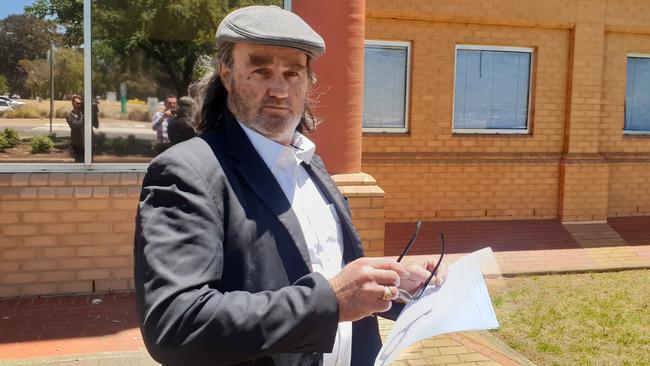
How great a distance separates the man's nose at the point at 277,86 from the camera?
167 centimetres

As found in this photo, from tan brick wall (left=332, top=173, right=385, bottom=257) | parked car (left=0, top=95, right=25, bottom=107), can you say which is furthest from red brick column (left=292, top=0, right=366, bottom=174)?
parked car (left=0, top=95, right=25, bottom=107)

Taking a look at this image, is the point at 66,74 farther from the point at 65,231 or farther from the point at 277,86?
the point at 277,86

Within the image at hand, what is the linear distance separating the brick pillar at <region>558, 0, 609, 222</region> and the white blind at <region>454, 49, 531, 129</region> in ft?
2.23

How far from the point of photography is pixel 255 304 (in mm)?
1310

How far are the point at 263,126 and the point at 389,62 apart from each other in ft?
22.9

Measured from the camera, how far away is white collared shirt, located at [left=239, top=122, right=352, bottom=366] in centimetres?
172

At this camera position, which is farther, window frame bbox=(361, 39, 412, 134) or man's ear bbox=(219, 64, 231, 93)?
window frame bbox=(361, 39, 412, 134)

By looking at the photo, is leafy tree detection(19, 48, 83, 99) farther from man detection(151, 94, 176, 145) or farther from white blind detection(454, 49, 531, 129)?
white blind detection(454, 49, 531, 129)

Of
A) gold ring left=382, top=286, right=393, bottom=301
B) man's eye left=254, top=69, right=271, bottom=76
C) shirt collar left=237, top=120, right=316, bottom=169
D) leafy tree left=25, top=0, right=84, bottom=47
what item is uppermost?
leafy tree left=25, top=0, right=84, bottom=47

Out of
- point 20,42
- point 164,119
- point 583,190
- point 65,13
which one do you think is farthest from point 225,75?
point 583,190

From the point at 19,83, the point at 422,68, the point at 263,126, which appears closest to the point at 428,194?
the point at 422,68

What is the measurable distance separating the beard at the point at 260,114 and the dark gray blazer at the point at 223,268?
0.10 meters

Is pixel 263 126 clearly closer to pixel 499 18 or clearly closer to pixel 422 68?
pixel 422 68

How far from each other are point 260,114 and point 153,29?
20.2 ft
